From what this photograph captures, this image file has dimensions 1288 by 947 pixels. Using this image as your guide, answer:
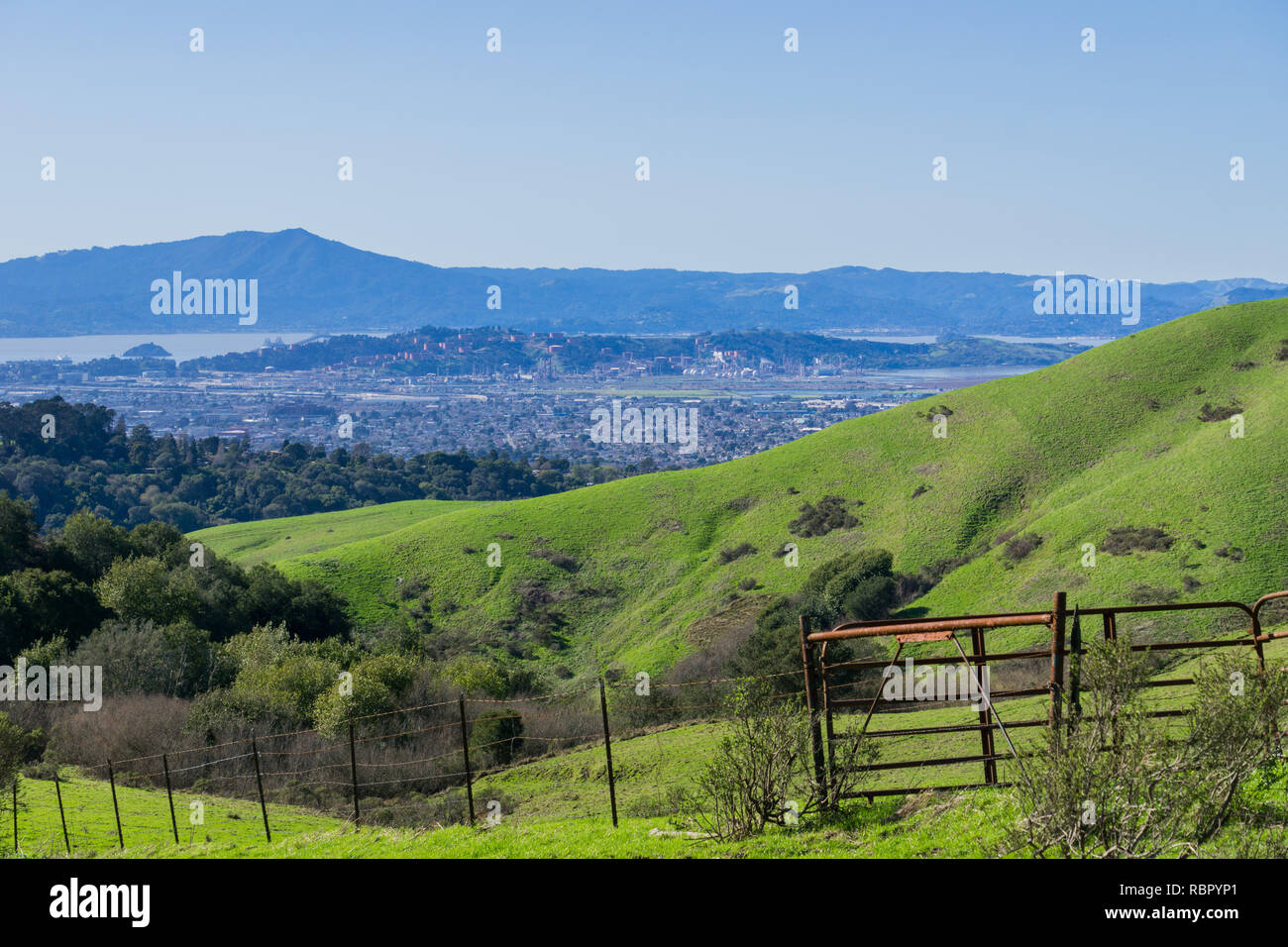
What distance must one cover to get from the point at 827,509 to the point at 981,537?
10.6 meters

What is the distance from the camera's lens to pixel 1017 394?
6888 centimetres

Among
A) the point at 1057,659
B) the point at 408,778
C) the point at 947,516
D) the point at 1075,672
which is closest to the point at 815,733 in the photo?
the point at 1057,659

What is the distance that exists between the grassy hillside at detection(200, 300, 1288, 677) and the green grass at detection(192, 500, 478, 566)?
13.4 metres

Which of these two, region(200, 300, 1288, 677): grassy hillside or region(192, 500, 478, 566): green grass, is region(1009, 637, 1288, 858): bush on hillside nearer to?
region(200, 300, 1288, 677): grassy hillside

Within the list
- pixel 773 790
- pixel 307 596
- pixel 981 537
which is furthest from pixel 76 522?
pixel 773 790

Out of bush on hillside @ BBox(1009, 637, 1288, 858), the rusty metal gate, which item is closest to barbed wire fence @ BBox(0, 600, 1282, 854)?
the rusty metal gate

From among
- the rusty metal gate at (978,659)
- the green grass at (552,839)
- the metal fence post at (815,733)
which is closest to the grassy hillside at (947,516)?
the green grass at (552,839)

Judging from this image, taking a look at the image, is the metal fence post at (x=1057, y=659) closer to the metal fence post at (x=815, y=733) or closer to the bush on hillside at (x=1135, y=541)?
the metal fence post at (x=815, y=733)

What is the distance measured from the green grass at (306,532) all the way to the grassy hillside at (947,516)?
43.9ft

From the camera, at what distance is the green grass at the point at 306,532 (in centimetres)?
7850

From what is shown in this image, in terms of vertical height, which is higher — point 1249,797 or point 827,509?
point 1249,797

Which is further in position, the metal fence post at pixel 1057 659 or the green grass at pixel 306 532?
the green grass at pixel 306 532
